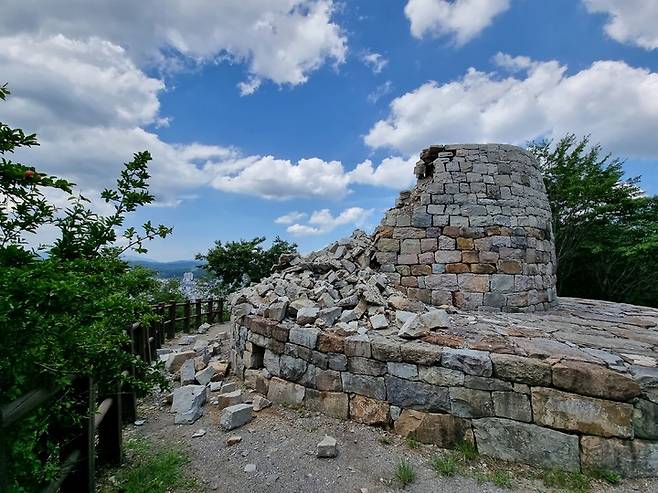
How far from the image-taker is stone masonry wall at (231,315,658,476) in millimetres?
3027

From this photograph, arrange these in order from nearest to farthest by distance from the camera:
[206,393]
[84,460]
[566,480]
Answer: [84,460], [566,480], [206,393]

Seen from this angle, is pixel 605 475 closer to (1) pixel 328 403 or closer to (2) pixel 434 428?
(2) pixel 434 428

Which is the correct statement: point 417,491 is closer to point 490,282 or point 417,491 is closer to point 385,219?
point 490,282

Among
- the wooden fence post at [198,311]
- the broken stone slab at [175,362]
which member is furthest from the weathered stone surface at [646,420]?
the wooden fence post at [198,311]

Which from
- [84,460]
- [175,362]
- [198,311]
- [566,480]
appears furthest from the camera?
[198,311]

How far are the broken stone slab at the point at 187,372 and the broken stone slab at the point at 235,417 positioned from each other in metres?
1.48

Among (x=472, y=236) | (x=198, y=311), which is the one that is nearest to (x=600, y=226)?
(x=472, y=236)

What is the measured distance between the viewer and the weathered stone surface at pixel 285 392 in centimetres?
439

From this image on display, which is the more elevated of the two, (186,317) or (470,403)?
(470,403)

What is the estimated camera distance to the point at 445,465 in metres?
3.15

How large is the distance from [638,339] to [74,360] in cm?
635

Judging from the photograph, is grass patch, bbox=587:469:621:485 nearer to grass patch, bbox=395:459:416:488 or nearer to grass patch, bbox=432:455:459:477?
grass patch, bbox=432:455:459:477

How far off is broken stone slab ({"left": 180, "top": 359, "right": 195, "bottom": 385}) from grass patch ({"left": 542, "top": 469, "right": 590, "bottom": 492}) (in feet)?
16.1

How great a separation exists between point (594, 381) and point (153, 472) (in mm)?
4321
